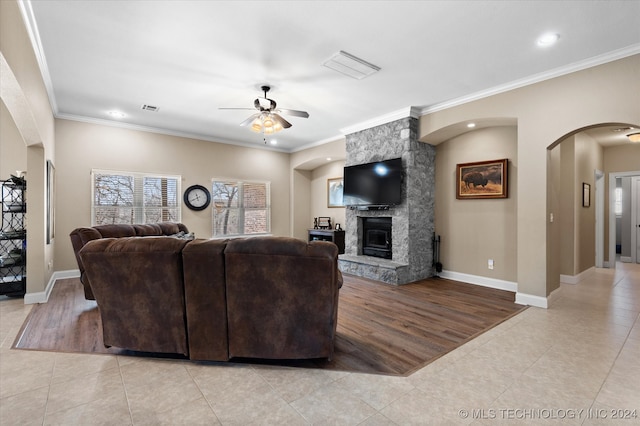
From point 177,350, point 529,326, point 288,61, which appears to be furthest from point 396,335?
point 288,61

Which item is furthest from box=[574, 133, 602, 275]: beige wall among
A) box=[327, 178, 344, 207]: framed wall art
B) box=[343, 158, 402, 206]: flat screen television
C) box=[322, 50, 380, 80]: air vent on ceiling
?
box=[327, 178, 344, 207]: framed wall art

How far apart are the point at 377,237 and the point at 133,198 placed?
486 centimetres

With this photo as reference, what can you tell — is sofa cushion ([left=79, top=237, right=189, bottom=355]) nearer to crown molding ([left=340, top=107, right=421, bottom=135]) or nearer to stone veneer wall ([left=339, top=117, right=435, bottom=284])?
stone veneer wall ([left=339, top=117, right=435, bottom=284])

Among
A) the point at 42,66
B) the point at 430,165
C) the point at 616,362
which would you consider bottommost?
the point at 616,362

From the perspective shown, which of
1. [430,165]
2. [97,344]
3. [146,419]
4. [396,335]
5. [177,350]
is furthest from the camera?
[430,165]

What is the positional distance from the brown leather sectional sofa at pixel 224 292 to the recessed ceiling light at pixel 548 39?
298 centimetres

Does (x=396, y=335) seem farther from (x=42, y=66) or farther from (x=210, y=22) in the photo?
(x=42, y=66)

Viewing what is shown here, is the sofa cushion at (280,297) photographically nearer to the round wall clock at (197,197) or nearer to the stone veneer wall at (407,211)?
the stone veneer wall at (407,211)

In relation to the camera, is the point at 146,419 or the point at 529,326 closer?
the point at 146,419

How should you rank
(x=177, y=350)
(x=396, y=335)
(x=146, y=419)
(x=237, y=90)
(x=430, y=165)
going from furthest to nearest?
(x=430, y=165), (x=237, y=90), (x=396, y=335), (x=177, y=350), (x=146, y=419)

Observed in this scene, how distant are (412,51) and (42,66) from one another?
14.0 ft

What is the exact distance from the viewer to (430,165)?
18.0 feet

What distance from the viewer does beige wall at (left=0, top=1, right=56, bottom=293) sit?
230cm

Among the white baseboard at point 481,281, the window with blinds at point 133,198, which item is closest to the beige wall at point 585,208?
the white baseboard at point 481,281
